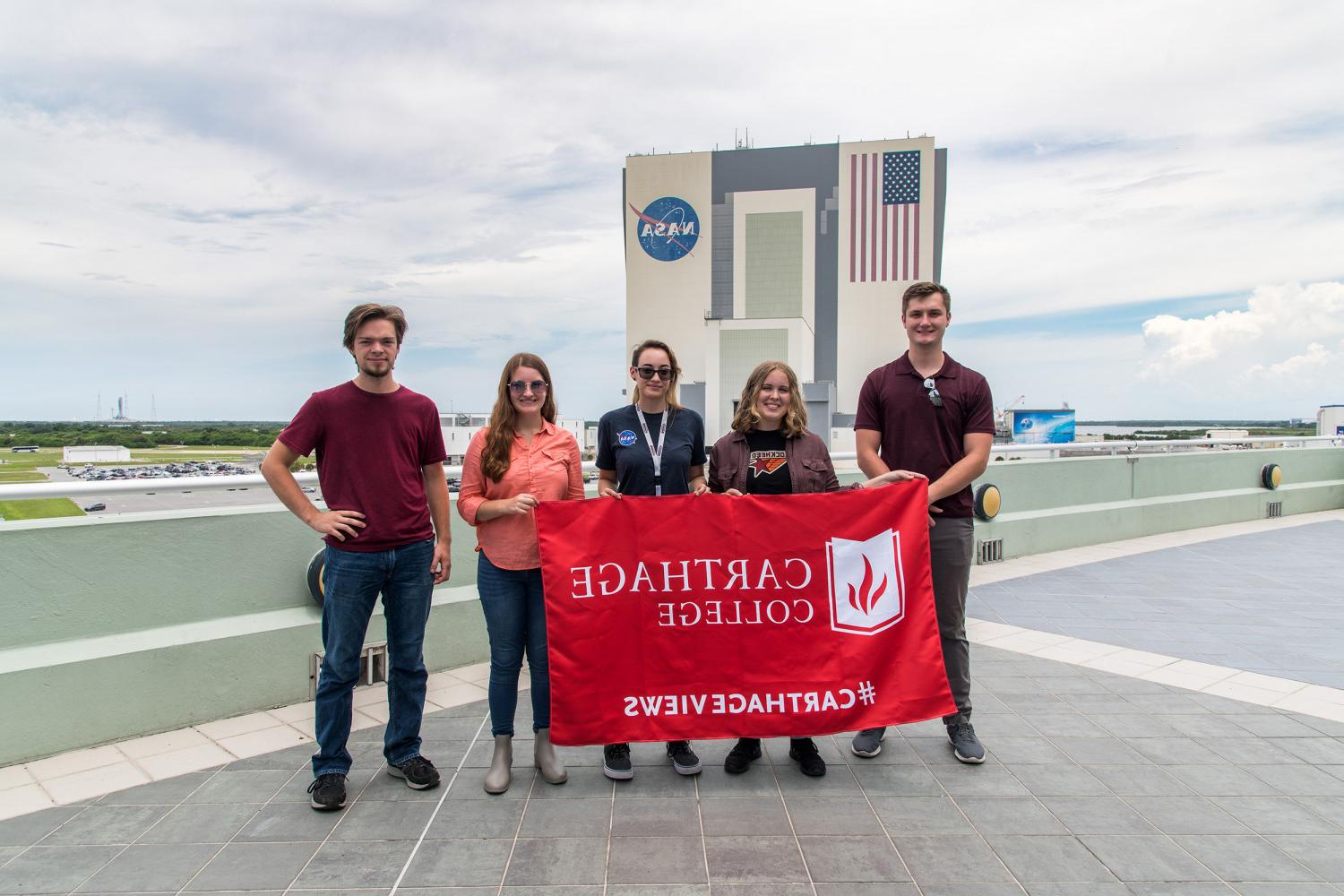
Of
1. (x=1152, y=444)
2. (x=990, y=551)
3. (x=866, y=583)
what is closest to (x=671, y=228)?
(x=1152, y=444)

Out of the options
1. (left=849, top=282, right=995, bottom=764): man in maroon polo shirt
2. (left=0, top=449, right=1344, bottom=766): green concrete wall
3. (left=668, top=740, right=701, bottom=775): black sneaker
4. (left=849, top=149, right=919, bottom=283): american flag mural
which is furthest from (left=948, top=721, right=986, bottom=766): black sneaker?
(left=849, top=149, right=919, bottom=283): american flag mural

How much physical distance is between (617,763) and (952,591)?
5.56 feet

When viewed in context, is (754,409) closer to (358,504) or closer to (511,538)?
(511,538)

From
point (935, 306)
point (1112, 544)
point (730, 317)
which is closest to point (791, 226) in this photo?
point (730, 317)

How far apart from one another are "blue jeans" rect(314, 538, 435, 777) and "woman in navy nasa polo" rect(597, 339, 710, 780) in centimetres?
85

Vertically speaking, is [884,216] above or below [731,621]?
above

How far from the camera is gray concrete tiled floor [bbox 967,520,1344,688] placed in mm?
5219

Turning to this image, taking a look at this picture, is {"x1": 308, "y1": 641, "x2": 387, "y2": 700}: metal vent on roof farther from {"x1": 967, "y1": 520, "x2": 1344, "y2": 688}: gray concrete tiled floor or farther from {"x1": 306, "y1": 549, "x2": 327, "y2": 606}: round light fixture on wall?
{"x1": 967, "y1": 520, "x2": 1344, "y2": 688}: gray concrete tiled floor

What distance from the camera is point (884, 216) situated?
52.0 m

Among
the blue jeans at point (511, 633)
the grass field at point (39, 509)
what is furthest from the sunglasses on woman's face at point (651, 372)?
the grass field at point (39, 509)

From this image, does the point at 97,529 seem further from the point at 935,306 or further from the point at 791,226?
the point at 791,226

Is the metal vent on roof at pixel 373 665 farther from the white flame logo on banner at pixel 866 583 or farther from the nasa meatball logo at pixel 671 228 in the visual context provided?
the nasa meatball logo at pixel 671 228

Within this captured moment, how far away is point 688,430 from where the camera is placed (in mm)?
3561

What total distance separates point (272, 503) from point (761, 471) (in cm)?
268
